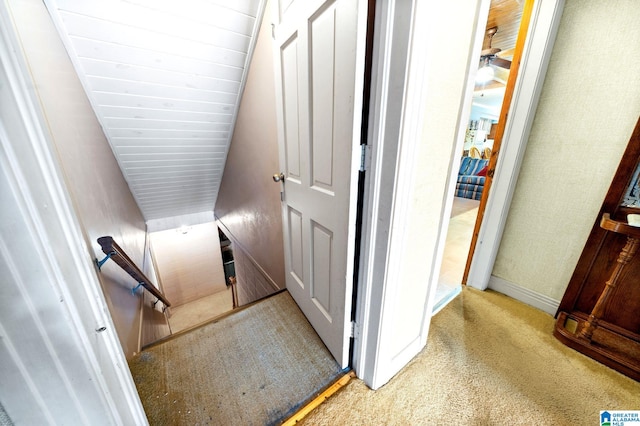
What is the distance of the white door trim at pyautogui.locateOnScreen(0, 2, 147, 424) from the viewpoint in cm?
36

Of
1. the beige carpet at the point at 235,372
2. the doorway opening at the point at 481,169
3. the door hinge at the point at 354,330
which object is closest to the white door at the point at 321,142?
the door hinge at the point at 354,330

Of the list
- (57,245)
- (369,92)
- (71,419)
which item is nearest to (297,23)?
(369,92)

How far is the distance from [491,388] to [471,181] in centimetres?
495

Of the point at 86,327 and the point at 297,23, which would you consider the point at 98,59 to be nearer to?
the point at 297,23

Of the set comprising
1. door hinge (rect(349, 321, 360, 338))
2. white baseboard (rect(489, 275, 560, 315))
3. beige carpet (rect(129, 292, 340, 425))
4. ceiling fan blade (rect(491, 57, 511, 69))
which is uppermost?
ceiling fan blade (rect(491, 57, 511, 69))

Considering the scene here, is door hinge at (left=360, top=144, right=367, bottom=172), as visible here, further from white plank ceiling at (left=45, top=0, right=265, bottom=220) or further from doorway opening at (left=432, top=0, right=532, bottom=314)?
white plank ceiling at (left=45, top=0, right=265, bottom=220)

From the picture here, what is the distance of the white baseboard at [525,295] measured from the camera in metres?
1.47

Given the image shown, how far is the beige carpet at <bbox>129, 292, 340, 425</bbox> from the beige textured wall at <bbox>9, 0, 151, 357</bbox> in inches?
9.3

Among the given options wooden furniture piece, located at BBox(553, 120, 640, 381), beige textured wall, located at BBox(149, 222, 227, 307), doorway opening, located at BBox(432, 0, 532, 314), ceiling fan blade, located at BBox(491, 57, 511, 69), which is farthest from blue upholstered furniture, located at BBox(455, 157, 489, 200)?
beige textured wall, located at BBox(149, 222, 227, 307)

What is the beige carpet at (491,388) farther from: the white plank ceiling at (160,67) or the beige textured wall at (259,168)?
the white plank ceiling at (160,67)

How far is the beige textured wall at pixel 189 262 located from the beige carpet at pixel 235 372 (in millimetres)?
3819

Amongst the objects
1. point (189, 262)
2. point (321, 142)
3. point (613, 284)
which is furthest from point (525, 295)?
point (189, 262)

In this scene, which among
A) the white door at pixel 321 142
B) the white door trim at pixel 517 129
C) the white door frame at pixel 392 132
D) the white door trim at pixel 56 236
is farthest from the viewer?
the white door trim at pixel 517 129

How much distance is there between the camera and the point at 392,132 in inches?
28.5
